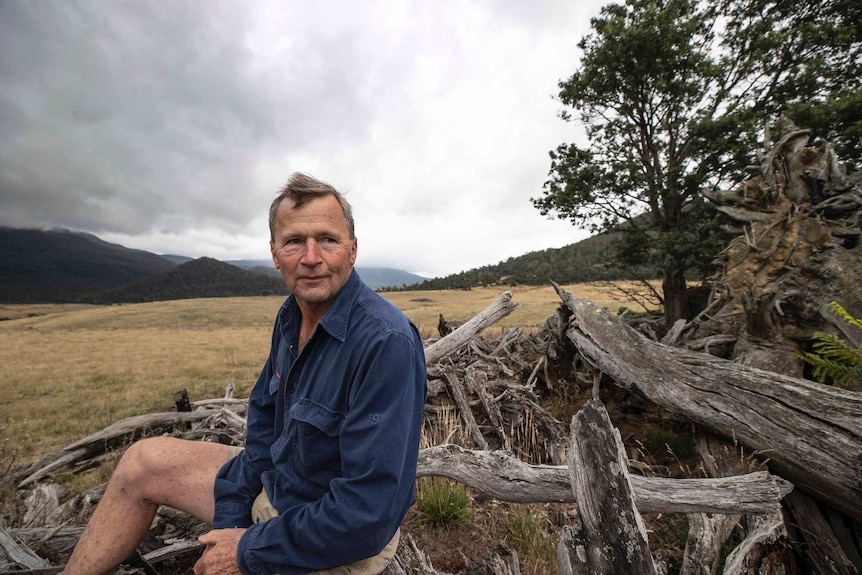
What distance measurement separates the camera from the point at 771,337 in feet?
14.1

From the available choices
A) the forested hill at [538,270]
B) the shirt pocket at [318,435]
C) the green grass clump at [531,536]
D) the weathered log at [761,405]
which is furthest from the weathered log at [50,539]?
the forested hill at [538,270]

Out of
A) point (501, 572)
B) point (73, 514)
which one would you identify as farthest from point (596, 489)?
point (73, 514)

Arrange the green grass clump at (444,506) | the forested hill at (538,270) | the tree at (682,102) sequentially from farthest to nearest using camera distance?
the forested hill at (538,270)
the tree at (682,102)
the green grass clump at (444,506)

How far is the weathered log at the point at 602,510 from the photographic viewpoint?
1.35 metres

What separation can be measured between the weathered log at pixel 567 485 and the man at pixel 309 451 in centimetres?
81

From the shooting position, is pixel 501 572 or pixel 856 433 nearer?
pixel 501 572

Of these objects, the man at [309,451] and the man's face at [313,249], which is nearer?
the man at [309,451]

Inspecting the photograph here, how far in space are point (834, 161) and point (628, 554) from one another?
7253 millimetres

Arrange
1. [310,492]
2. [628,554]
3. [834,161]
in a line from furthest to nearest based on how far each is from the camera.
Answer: [834,161]
[310,492]
[628,554]

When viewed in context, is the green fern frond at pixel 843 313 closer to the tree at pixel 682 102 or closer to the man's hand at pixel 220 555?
the man's hand at pixel 220 555

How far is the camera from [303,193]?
2.04m

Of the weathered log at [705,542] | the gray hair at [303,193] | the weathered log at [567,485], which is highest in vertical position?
the gray hair at [303,193]

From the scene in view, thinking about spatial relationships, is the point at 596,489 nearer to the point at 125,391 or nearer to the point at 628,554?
the point at 628,554

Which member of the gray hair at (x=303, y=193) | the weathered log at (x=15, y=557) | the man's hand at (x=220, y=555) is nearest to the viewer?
the man's hand at (x=220, y=555)
